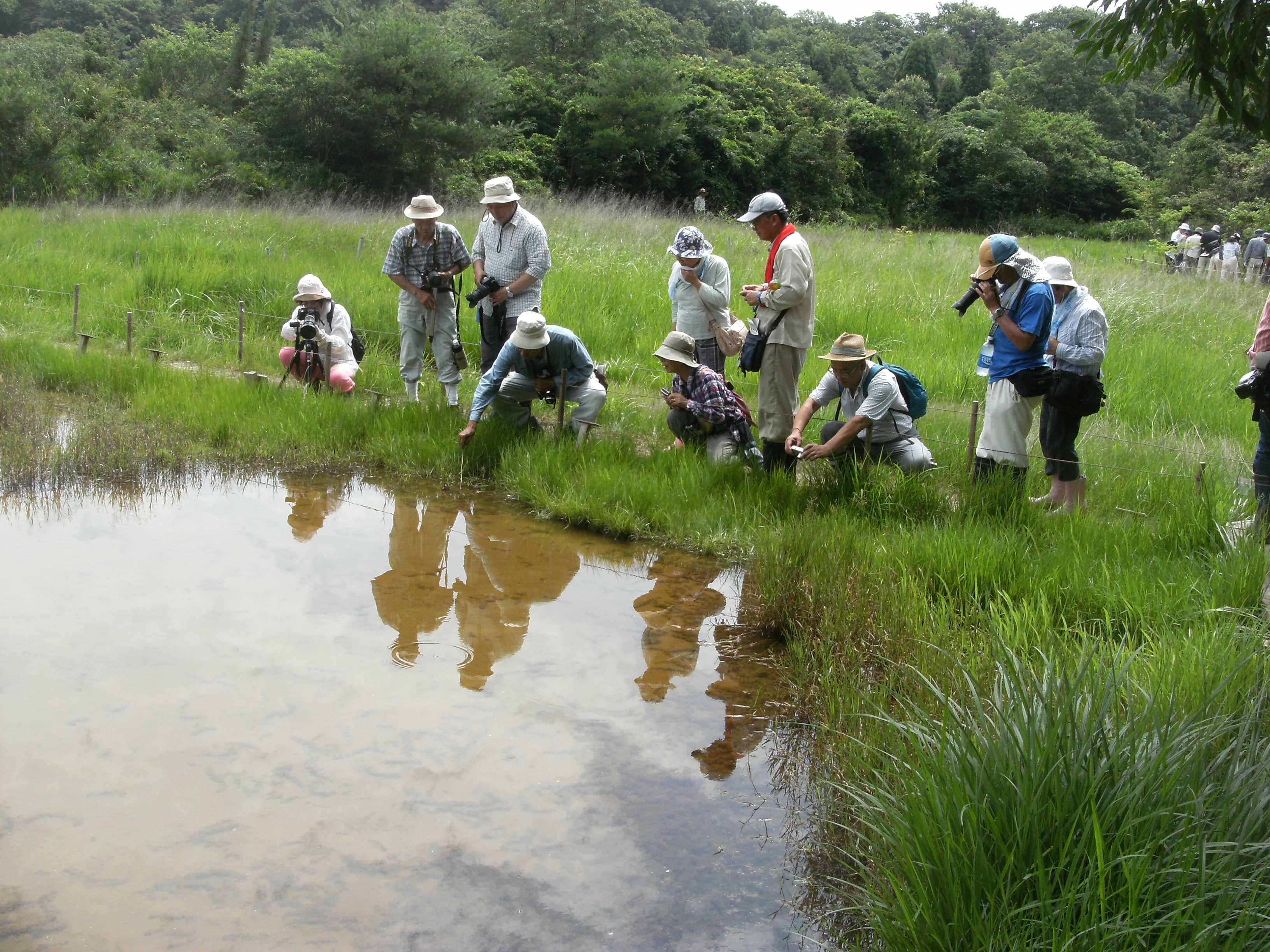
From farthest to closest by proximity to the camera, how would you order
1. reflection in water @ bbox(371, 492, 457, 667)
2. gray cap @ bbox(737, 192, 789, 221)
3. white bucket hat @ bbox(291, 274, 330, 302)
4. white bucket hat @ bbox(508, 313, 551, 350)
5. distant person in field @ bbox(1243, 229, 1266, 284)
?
distant person in field @ bbox(1243, 229, 1266, 284) → white bucket hat @ bbox(291, 274, 330, 302) → white bucket hat @ bbox(508, 313, 551, 350) → gray cap @ bbox(737, 192, 789, 221) → reflection in water @ bbox(371, 492, 457, 667)

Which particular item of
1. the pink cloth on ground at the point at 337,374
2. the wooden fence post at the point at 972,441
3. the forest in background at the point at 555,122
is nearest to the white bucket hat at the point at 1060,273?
the wooden fence post at the point at 972,441

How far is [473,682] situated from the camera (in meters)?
4.20

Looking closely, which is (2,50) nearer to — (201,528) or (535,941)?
(201,528)

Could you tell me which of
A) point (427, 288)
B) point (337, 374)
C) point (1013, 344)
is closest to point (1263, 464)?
point (1013, 344)

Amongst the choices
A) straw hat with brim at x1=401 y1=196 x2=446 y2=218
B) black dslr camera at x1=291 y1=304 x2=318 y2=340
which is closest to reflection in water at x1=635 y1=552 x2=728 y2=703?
straw hat with brim at x1=401 y1=196 x2=446 y2=218

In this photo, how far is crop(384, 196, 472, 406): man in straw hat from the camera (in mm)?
7672

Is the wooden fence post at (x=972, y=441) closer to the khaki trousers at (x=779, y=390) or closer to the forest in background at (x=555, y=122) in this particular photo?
the khaki trousers at (x=779, y=390)

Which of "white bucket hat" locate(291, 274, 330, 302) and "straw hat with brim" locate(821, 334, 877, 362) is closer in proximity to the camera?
"straw hat with brim" locate(821, 334, 877, 362)

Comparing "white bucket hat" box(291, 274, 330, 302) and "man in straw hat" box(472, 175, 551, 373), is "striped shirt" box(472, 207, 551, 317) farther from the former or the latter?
"white bucket hat" box(291, 274, 330, 302)

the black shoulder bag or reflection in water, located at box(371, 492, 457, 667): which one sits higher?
the black shoulder bag

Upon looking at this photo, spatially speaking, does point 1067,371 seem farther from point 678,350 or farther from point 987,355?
point 678,350

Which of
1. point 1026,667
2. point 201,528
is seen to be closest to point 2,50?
point 201,528

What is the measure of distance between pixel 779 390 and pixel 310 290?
13.8 feet

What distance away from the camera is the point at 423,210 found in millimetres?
7703
